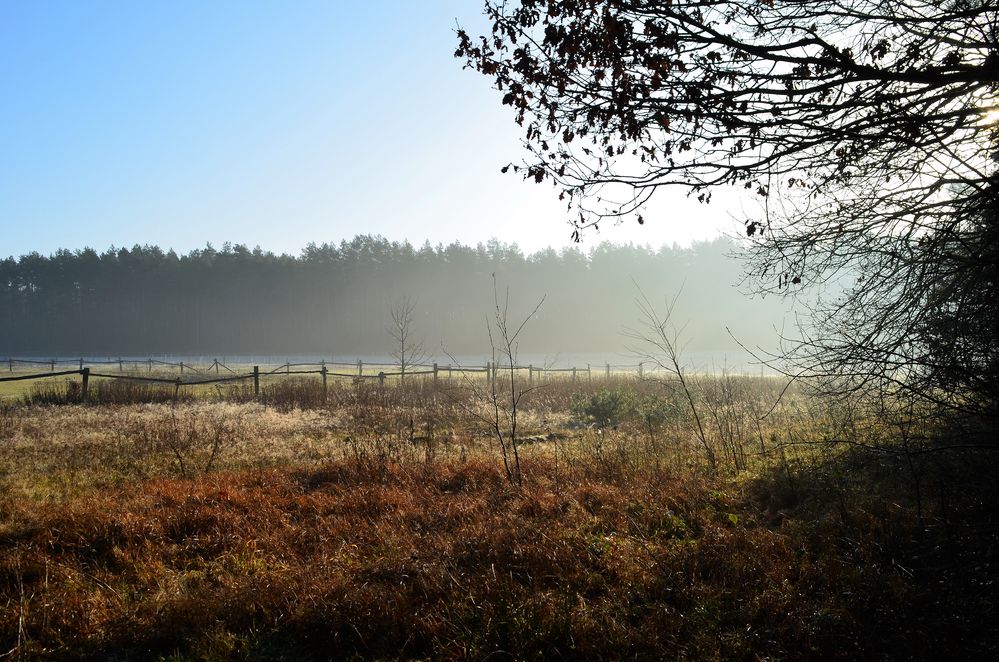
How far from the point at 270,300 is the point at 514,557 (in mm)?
82848

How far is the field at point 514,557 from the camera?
3641mm

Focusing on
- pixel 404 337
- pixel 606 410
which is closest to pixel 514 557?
pixel 606 410

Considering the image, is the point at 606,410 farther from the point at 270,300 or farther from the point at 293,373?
the point at 270,300

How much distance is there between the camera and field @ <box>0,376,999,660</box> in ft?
11.9

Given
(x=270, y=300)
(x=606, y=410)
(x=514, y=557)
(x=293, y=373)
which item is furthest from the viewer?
(x=270, y=300)

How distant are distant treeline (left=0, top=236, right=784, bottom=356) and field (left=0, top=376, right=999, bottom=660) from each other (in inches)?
2662

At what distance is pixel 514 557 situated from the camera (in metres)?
4.69

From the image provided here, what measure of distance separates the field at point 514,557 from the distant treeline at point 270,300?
6760 centimetres

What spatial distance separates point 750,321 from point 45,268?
358ft

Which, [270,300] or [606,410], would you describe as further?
[270,300]

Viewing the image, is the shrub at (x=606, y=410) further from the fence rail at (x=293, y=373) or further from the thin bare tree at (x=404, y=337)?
the thin bare tree at (x=404, y=337)

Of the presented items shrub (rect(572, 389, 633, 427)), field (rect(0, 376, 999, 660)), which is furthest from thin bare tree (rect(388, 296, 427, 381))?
field (rect(0, 376, 999, 660))

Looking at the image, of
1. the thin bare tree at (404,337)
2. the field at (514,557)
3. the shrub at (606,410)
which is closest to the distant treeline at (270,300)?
the thin bare tree at (404,337)

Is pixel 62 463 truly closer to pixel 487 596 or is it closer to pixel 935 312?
pixel 487 596
